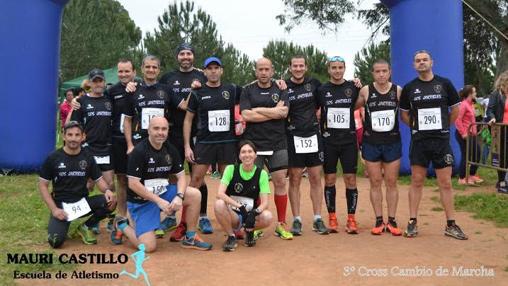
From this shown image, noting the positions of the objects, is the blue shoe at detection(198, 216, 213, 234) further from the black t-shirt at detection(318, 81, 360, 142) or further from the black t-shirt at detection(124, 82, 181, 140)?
the black t-shirt at detection(318, 81, 360, 142)

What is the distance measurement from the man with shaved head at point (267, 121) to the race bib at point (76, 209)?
168 centimetres

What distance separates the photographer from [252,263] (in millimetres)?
4363

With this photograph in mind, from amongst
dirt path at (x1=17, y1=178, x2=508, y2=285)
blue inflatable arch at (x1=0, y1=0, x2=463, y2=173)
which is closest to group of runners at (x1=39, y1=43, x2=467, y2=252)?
dirt path at (x1=17, y1=178, x2=508, y2=285)

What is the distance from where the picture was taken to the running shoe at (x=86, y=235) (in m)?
4.98

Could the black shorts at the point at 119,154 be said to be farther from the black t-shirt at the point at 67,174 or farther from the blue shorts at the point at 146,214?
the blue shorts at the point at 146,214

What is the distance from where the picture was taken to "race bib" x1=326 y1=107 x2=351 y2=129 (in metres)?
5.37

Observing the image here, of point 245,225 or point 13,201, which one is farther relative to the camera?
point 13,201

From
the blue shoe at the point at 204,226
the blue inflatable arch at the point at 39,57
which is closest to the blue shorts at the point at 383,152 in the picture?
the blue shoe at the point at 204,226

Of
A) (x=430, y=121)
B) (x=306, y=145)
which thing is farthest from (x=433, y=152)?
(x=306, y=145)

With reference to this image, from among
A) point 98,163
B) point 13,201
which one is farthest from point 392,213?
point 13,201

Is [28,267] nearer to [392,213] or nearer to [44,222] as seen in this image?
[44,222]

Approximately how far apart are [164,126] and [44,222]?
206 cm

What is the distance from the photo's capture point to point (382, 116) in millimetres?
5277

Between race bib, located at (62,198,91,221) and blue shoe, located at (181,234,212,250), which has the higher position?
race bib, located at (62,198,91,221)
